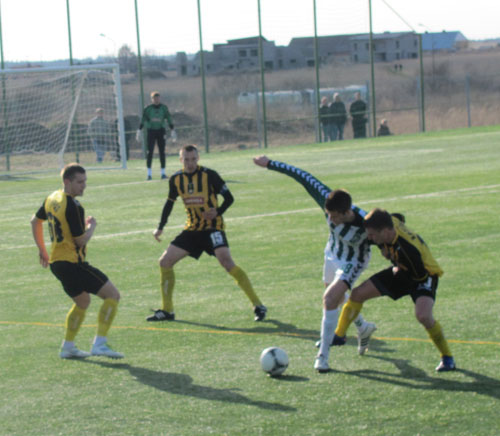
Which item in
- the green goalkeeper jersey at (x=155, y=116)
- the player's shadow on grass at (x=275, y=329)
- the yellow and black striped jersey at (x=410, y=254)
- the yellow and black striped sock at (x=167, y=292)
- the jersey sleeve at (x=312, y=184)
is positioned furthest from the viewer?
the green goalkeeper jersey at (x=155, y=116)

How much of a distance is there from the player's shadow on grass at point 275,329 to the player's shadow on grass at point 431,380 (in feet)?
4.04

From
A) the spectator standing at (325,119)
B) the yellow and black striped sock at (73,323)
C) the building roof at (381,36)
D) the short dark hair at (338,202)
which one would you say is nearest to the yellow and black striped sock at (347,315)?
the short dark hair at (338,202)

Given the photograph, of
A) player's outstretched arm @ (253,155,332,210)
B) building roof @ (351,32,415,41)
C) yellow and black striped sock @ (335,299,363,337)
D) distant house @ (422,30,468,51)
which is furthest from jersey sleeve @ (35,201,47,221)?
distant house @ (422,30,468,51)

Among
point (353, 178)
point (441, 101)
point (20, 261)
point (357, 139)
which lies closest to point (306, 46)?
point (357, 139)

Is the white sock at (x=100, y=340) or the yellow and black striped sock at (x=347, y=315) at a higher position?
the yellow and black striped sock at (x=347, y=315)

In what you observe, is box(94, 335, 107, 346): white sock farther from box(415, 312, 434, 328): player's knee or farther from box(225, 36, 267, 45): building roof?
box(225, 36, 267, 45): building roof

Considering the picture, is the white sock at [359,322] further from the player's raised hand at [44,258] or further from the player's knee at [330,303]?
the player's raised hand at [44,258]

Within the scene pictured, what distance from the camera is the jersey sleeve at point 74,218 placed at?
7.76 m

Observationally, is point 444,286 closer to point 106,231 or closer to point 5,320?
point 5,320

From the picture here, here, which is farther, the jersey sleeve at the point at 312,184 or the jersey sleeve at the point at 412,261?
the jersey sleeve at the point at 312,184

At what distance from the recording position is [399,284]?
7.22m

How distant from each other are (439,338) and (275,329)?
2079 mm

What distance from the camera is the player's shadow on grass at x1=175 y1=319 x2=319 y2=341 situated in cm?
842

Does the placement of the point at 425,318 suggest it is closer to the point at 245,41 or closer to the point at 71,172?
the point at 71,172
